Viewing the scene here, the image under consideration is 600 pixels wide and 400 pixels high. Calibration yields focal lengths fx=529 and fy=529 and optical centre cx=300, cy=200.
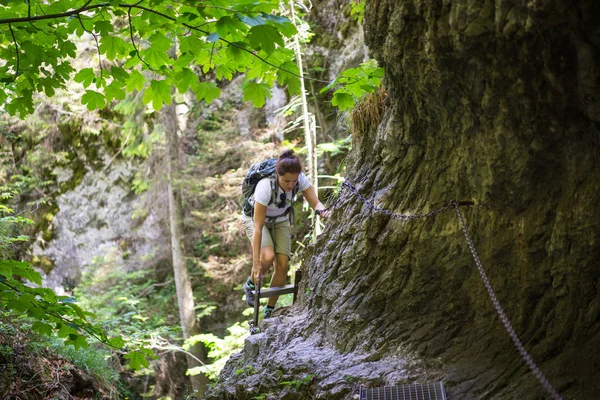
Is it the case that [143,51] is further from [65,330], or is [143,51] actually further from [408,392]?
[408,392]

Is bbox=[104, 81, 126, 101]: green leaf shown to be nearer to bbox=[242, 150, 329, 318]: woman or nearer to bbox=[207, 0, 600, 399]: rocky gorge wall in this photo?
bbox=[207, 0, 600, 399]: rocky gorge wall

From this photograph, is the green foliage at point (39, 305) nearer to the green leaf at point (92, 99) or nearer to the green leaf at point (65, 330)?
the green leaf at point (65, 330)

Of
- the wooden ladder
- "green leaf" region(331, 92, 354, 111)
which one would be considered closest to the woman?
the wooden ladder

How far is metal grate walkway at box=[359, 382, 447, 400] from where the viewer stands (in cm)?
432

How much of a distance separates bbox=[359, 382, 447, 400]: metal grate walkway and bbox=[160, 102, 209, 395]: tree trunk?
32.2ft

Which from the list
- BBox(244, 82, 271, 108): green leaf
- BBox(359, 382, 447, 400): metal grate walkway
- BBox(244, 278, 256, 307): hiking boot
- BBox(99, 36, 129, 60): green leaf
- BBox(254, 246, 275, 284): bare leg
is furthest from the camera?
BBox(244, 278, 256, 307): hiking boot

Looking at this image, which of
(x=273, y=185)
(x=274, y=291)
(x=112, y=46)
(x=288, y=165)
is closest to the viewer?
(x=112, y=46)

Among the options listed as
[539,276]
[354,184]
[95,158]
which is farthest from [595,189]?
[95,158]

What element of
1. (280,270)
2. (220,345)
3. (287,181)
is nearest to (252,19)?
(287,181)

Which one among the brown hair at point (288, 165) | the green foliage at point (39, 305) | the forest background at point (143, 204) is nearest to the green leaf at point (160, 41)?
the green foliage at point (39, 305)

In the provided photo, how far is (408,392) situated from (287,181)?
2.93m

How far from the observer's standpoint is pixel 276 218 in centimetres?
707

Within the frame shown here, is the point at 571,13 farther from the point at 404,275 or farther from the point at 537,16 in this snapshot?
the point at 404,275

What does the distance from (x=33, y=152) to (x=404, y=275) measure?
1584 cm
